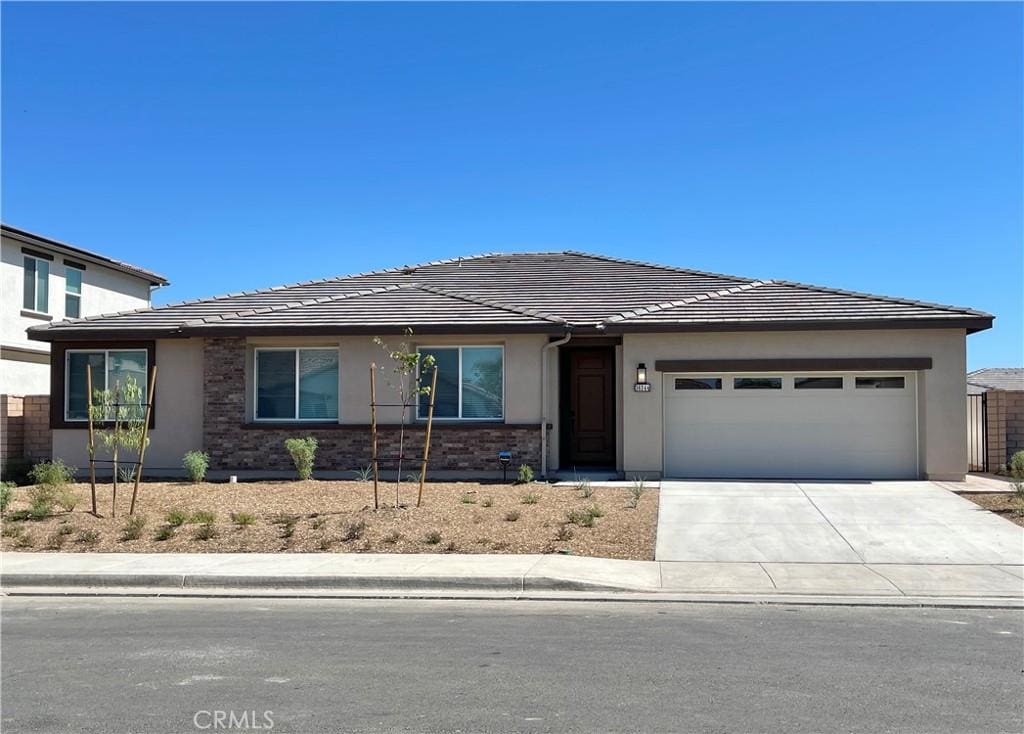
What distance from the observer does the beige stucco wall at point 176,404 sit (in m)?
18.5

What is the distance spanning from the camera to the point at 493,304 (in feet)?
61.4

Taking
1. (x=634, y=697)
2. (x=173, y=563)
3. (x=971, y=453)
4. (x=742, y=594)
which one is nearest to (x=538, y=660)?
(x=634, y=697)

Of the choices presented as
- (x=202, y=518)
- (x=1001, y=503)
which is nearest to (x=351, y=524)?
(x=202, y=518)

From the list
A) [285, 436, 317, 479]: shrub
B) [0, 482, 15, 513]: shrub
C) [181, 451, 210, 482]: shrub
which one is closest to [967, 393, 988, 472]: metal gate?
[285, 436, 317, 479]: shrub

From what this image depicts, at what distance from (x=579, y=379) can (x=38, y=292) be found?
1649cm

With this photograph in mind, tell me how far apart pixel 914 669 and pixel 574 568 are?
436 centimetres

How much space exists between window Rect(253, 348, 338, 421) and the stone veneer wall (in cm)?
45

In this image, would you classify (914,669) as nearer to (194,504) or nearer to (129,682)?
(129,682)

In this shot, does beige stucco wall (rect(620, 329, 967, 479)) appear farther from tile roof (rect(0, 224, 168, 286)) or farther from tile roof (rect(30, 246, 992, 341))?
tile roof (rect(0, 224, 168, 286))

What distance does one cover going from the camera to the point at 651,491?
51.0ft

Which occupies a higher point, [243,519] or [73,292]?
[73,292]

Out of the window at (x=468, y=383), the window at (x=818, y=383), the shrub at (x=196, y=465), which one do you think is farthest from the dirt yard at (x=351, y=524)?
the window at (x=818, y=383)

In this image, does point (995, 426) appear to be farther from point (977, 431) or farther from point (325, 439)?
point (325, 439)

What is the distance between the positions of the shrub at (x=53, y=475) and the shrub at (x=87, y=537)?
2737mm
